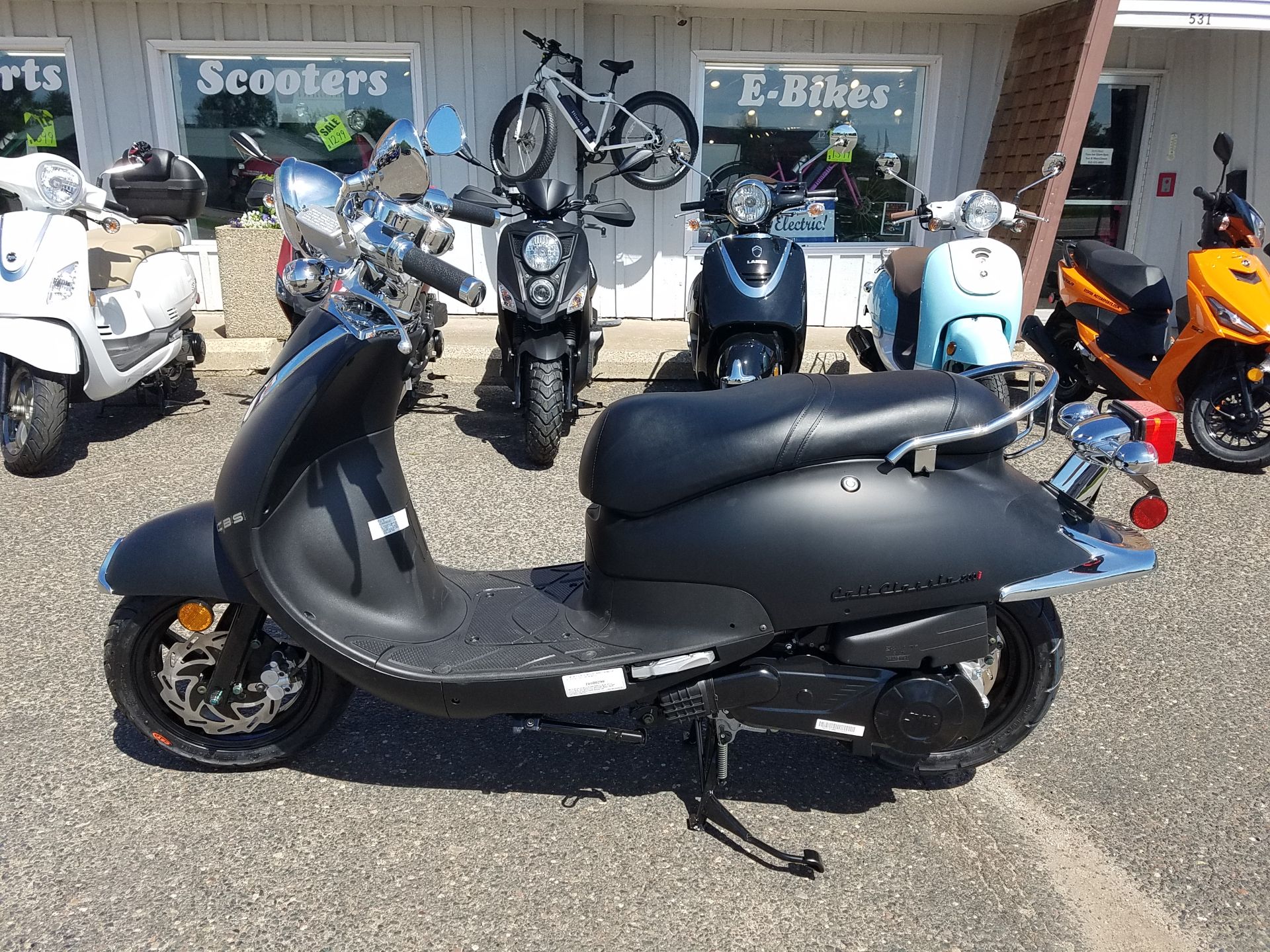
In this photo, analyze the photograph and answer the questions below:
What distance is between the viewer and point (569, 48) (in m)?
7.55

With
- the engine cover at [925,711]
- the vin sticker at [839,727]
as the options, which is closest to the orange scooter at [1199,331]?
the engine cover at [925,711]

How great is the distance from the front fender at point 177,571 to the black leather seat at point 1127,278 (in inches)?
201

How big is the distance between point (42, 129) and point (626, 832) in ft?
26.8

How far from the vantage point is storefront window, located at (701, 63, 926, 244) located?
8.11 m

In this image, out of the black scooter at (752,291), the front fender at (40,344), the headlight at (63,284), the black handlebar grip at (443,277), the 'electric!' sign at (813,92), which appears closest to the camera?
the black handlebar grip at (443,277)

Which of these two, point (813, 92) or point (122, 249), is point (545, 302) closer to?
point (122, 249)

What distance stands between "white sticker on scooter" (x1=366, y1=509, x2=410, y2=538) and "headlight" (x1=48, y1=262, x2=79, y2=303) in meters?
3.23

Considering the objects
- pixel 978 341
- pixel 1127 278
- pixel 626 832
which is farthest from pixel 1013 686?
pixel 1127 278

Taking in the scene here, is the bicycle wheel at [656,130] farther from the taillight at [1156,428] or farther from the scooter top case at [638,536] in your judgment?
the taillight at [1156,428]

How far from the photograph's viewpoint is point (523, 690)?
7.50 feet

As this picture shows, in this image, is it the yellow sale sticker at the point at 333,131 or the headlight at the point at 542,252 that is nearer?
the headlight at the point at 542,252

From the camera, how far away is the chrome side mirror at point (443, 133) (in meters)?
2.12

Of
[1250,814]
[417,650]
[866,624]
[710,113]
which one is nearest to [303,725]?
[417,650]

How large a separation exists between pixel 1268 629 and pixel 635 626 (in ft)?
8.30
